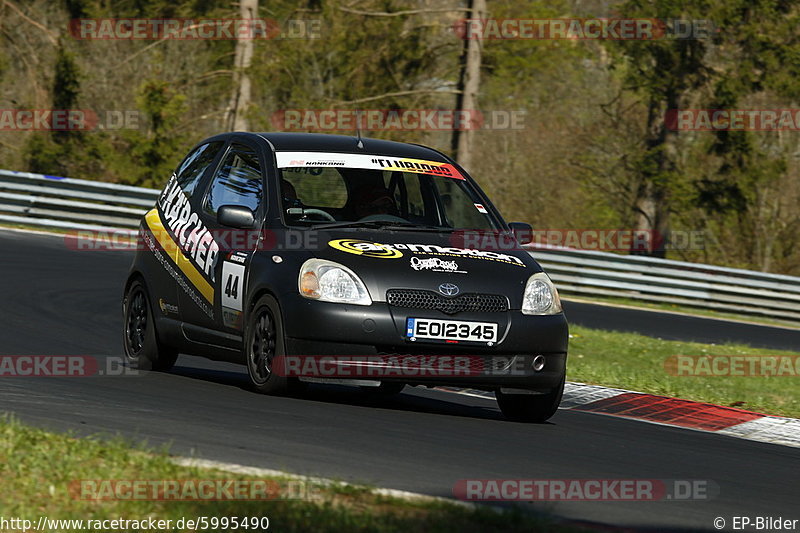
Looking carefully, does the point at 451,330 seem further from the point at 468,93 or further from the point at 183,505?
the point at 468,93

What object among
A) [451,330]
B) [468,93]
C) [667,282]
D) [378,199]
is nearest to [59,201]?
[468,93]

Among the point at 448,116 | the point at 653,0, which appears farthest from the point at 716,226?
→ the point at 448,116

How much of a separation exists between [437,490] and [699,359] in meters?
10.7

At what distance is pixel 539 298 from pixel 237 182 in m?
2.39

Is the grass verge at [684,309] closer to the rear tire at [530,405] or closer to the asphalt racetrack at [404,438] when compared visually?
the asphalt racetrack at [404,438]

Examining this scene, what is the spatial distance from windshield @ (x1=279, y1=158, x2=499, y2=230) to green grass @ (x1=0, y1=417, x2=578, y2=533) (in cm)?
317

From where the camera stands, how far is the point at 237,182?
9.03 metres

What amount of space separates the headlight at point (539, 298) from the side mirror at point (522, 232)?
2.81 feet

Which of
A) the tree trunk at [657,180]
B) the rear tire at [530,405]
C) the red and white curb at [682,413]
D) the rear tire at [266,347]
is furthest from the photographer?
the tree trunk at [657,180]

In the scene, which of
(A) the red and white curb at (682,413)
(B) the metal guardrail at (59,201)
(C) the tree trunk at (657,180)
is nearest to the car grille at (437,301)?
(A) the red and white curb at (682,413)

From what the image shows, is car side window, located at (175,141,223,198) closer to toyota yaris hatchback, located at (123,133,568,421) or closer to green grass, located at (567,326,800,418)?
toyota yaris hatchback, located at (123,133,568,421)

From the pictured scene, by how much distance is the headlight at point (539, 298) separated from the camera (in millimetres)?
7984

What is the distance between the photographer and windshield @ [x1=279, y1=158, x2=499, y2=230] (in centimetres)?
861

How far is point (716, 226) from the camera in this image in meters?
34.0
